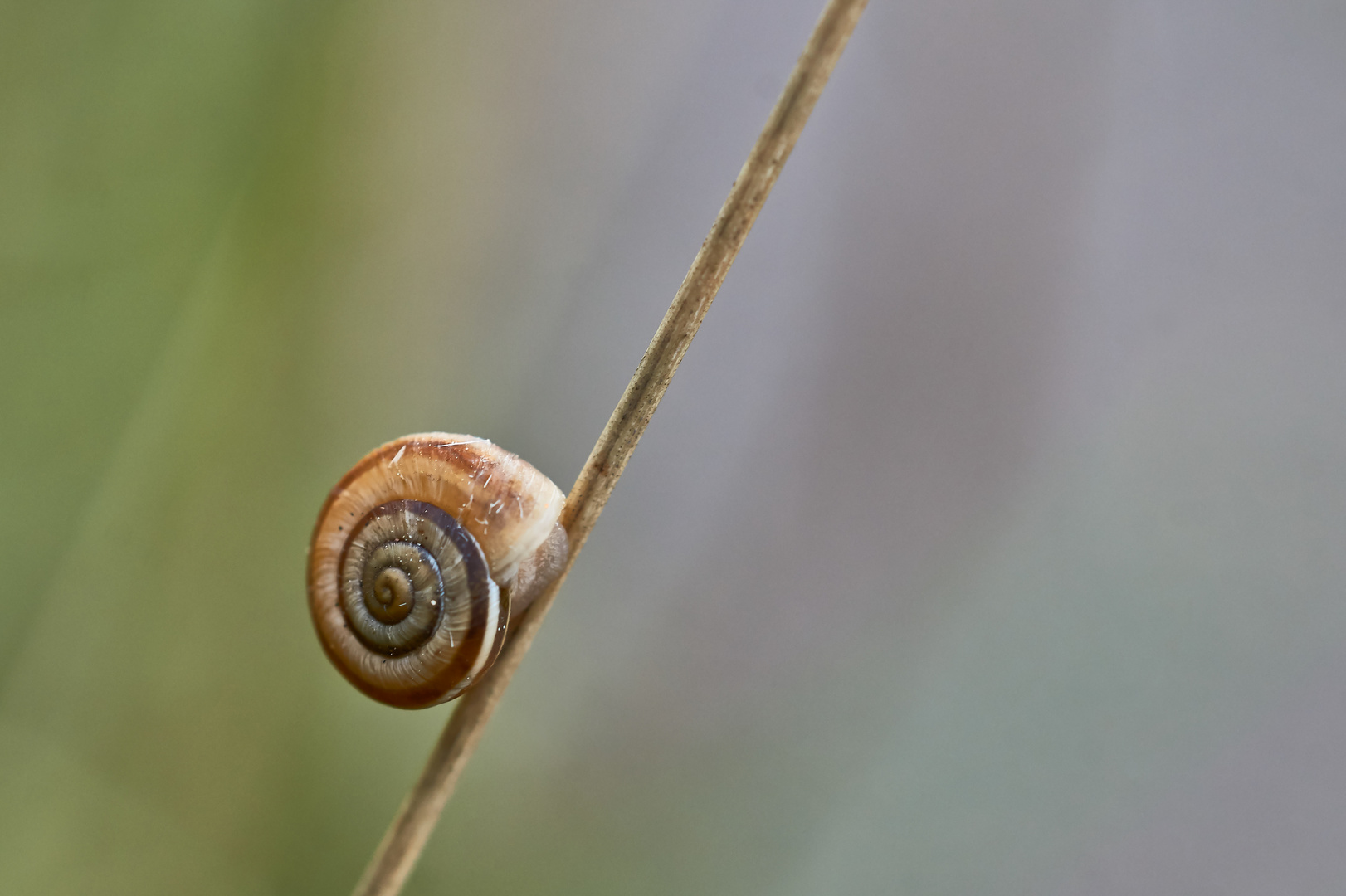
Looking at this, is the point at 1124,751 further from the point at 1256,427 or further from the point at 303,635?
the point at 303,635

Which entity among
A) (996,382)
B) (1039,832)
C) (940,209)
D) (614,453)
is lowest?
(1039,832)

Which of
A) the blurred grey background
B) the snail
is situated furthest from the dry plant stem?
the blurred grey background

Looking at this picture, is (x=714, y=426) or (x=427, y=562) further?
(x=714, y=426)

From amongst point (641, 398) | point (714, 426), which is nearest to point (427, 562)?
point (641, 398)

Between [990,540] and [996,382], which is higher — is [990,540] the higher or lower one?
the lower one

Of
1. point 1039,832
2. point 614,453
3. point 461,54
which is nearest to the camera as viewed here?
point 614,453

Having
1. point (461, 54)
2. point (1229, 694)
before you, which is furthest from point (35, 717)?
point (1229, 694)

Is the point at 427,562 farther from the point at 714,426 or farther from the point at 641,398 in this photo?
the point at 714,426

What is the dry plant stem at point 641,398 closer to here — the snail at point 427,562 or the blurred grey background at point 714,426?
the snail at point 427,562
